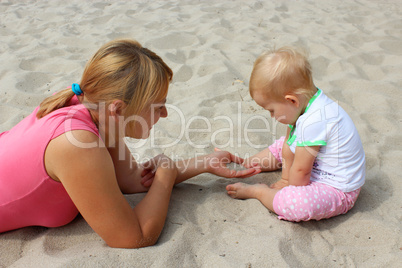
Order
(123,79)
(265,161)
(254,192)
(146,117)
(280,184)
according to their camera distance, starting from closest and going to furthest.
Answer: (123,79) → (146,117) → (254,192) → (280,184) → (265,161)

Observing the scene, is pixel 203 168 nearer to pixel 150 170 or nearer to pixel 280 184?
pixel 150 170

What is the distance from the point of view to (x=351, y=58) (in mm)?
3934

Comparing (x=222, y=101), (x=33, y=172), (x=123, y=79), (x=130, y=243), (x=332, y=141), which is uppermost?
(x=123, y=79)

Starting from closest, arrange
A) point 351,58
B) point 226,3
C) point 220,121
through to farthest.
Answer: point 220,121
point 351,58
point 226,3

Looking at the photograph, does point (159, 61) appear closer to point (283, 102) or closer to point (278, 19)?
point (283, 102)

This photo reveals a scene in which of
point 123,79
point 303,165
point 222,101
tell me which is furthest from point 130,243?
point 222,101

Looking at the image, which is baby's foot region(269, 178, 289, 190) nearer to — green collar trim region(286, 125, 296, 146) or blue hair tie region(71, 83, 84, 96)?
green collar trim region(286, 125, 296, 146)

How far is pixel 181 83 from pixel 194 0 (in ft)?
10.1

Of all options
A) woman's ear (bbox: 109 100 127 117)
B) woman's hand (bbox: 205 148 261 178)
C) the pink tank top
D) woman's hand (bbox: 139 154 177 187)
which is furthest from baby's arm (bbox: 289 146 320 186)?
the pink tank top

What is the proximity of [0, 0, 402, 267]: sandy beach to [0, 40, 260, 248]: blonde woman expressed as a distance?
5.1 inches

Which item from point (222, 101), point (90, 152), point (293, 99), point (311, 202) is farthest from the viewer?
point (222, 101)

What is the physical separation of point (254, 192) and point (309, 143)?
0.44 meters

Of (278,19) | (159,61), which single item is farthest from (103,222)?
(278,19)

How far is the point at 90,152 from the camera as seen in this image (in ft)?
5.05
